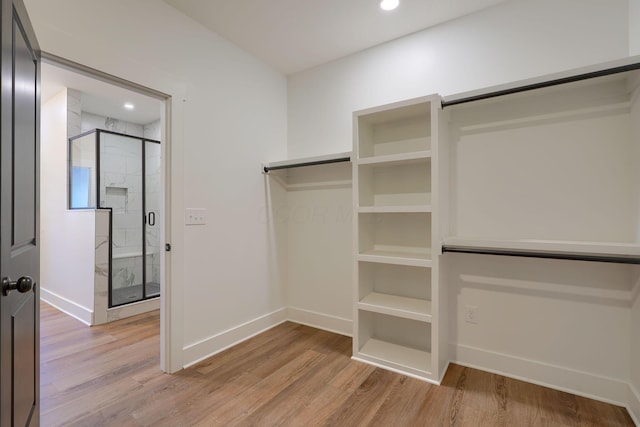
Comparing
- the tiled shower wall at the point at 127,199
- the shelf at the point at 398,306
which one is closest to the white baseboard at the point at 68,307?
the tiled shower wall at the point at 127,199

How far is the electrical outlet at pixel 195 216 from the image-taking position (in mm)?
2236

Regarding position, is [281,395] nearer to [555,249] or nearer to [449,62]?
[555,249]

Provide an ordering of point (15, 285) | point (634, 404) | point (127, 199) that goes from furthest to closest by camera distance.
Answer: point (127, 199) → point (634, 404) → point (15, 285)

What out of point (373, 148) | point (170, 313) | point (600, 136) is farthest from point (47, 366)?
point (600, 136)

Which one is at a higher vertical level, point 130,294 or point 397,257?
point 397,257

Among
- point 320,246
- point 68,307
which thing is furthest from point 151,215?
point 320,246

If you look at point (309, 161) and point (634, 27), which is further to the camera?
point (309, 161)

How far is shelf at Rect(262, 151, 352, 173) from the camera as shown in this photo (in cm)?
254

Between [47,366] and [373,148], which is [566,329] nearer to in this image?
[373,148]

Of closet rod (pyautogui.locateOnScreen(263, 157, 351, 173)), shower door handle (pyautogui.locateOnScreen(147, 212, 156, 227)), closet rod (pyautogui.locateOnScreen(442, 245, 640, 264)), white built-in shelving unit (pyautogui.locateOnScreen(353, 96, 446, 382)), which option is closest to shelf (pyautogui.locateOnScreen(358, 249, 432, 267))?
white built-in shelving unit (pyautogui.locateOnScreen(353, 96, 446, 382))

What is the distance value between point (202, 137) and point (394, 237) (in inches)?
69.4

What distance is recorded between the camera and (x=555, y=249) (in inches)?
66.4

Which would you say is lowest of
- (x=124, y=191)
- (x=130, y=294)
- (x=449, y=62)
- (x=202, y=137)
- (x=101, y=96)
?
(x=130, y=294)

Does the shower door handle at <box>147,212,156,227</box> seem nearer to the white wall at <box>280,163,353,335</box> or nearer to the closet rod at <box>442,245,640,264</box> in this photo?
the white wall at <box>280,163,353,335</box>
